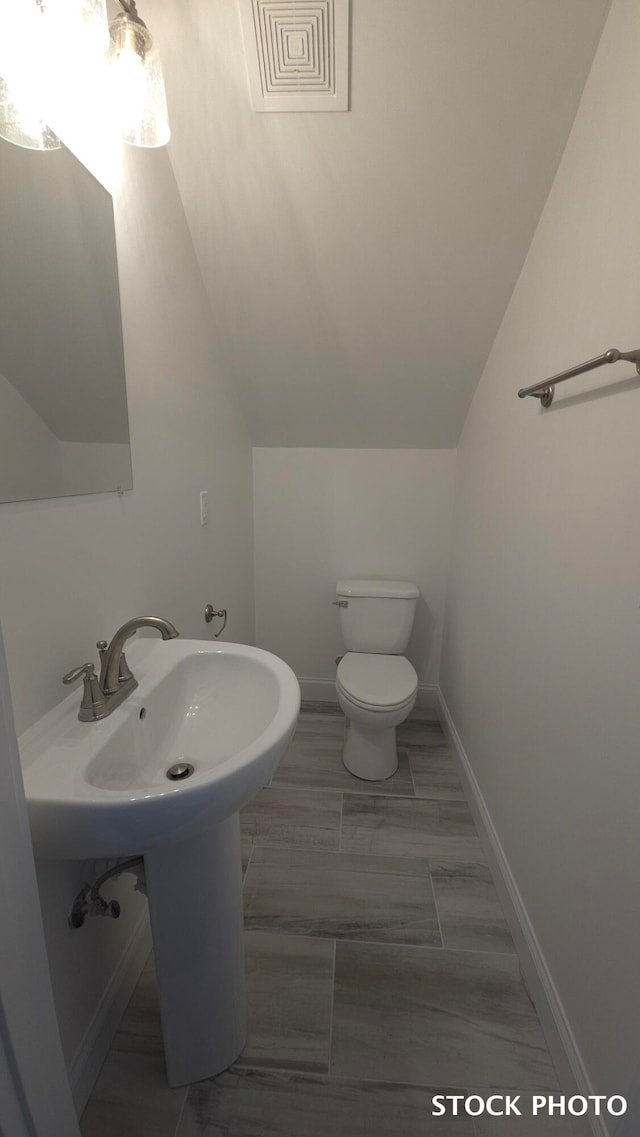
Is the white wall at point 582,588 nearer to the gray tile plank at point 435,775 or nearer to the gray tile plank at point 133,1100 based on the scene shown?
the gray tile plank at point 435,775

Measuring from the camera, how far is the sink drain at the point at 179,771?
2.84 feet

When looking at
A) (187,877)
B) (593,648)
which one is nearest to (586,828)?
(593,648)

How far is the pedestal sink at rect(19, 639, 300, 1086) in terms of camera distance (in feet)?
1.97

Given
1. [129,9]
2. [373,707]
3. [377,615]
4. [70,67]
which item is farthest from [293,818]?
[129,9]

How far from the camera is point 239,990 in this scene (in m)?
0.97

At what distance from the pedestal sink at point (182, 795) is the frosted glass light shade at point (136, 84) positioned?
1.06 m

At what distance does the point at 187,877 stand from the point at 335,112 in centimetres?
179

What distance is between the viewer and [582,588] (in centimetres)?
95

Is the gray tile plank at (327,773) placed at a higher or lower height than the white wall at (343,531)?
lower

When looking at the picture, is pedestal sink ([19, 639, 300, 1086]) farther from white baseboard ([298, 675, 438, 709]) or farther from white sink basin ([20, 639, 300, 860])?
white baseboard ([298, 675, 438, 709])

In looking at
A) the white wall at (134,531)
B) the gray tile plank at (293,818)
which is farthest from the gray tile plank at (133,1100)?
the gray tile plank at (293,818)

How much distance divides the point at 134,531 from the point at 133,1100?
1.22 m

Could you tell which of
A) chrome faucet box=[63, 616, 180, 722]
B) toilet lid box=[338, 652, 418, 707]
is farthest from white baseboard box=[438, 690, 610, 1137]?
chrome faucet box=[63, 616, 180, 722]

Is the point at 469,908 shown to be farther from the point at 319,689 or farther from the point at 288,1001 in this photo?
the point at 319,689
